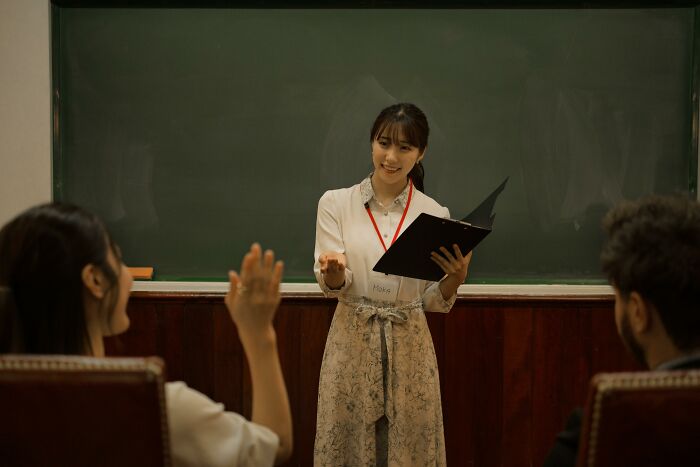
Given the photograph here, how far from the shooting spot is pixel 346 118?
10.5 ft

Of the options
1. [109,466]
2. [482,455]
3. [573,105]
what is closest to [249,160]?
[573,105]

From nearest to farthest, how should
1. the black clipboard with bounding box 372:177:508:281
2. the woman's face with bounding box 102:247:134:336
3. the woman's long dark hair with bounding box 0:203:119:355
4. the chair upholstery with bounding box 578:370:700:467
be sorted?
the chair upholstery with bounding box 578:370:700:467 → the woman's long dark hair with bounding box 0:203:119:355 → the woman's face with bounding box 102:247:134:336 → the black clipboard with bounding box 372:177:508:281

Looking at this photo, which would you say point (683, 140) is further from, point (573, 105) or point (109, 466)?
point (109, 466)

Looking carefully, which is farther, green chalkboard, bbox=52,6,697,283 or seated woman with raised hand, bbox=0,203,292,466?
green chalkboard, bbox=52,6,697,283

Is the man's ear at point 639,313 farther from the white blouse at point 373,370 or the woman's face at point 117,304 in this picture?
the white blouse at point 373,370

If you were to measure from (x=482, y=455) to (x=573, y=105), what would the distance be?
5.39 ft

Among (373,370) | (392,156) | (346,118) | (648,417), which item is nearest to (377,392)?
(373,370)

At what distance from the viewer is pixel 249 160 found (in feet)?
10.6

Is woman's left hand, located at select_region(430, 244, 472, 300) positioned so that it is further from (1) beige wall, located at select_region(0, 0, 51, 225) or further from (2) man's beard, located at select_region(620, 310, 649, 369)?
(1) beige wall, located at select_region(0, 0, 51, 225)

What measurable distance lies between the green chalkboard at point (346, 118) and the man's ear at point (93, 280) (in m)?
2.00

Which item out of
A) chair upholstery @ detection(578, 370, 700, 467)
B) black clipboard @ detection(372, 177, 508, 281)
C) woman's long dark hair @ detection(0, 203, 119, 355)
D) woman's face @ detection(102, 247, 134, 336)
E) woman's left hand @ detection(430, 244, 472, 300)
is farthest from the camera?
woman's left hand @ detection(430, 244, 472, 300)

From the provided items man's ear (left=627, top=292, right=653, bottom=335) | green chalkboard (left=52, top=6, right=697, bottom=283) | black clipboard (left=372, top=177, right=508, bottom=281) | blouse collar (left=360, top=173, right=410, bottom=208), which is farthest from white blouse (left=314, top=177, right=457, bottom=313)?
man's ear (left=627, top=292, right=653, bottom=335)

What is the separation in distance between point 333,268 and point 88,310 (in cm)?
111

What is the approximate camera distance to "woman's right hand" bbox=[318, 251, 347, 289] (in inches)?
88.6
